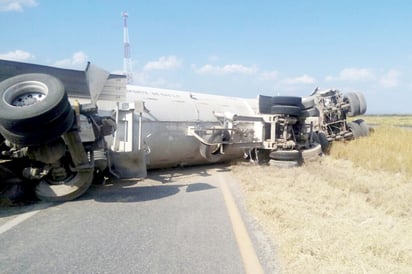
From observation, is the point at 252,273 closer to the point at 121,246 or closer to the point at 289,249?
the point at 289,249

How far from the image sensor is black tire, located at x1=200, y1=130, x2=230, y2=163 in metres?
7.84

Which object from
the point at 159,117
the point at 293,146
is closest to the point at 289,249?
the point at 159,117

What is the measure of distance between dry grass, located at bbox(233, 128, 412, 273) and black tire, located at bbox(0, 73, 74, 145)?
3.06 meters

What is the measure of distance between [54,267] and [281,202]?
3.24 meters

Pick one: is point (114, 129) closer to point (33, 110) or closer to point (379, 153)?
point (33, 110)

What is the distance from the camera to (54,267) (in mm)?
2857

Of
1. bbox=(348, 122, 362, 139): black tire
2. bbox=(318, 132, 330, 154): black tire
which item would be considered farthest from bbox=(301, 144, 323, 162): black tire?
bbox=(348, 122, 362, 139): black tire

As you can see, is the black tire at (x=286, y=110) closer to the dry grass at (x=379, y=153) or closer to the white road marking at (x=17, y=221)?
the dry grass at (x=379, y=153)

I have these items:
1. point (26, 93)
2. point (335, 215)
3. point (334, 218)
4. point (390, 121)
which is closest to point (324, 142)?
point (335, 215)

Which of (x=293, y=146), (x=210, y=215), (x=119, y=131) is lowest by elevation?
(x=210, y=215)

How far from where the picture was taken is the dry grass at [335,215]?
118 inches

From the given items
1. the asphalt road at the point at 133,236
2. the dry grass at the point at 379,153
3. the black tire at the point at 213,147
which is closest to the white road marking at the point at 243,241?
A: the asphalt road at the point at 133,236

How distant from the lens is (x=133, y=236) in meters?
3.65

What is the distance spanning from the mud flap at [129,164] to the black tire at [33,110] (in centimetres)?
147
